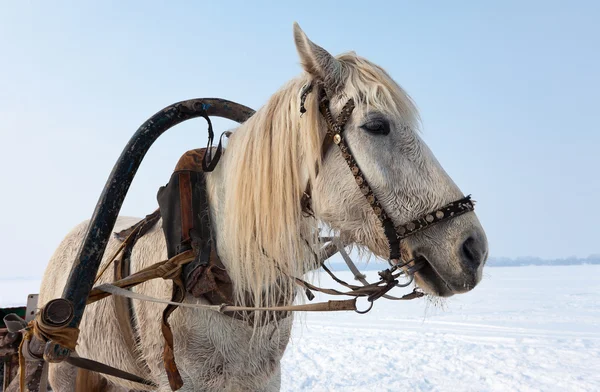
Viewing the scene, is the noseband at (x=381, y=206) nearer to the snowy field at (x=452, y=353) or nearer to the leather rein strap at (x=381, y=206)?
the leather rein strap at (x=381, y=206)

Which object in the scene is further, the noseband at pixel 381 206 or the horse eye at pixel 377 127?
the horse eye at pixel 377 127

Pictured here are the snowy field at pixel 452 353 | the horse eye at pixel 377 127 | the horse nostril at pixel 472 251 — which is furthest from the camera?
the snowy field at pixel 452 353

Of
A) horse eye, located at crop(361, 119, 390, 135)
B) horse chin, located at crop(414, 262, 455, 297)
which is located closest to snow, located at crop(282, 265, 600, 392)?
horse chin, located at crop(414, 262, 455, 297)

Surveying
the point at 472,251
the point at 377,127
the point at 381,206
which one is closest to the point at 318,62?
the point at 377,127

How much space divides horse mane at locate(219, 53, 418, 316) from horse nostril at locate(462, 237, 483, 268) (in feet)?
1.91

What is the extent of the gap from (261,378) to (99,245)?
3.11 ft

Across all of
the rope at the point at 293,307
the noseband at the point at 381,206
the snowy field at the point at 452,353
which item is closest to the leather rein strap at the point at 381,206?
the noseband at the point at 381,206

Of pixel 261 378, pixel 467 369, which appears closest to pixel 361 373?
pixel 467 369

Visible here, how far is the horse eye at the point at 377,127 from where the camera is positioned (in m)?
1.75

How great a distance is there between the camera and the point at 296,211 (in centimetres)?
185

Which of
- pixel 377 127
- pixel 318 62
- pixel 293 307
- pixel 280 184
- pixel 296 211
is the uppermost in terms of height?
pixel 318 62

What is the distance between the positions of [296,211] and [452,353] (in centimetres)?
687

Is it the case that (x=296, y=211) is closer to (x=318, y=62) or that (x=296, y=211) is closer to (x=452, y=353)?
(x=318, y=62)

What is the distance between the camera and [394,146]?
174 centimetres
